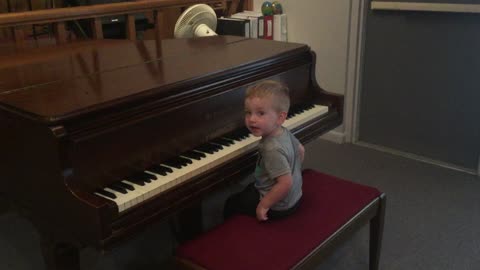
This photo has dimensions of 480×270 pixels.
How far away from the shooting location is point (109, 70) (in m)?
1.77

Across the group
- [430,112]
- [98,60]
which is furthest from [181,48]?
[430,112]

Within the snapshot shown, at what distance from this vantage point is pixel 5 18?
2189mm

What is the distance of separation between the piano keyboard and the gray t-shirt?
0.41 ft

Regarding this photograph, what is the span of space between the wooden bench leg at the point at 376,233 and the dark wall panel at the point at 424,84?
142 cm

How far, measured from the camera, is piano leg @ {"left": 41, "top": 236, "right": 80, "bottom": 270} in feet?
4.75

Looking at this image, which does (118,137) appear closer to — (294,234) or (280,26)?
(294,234)

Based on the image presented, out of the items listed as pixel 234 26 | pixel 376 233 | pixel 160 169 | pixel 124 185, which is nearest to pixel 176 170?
pixel 160 169

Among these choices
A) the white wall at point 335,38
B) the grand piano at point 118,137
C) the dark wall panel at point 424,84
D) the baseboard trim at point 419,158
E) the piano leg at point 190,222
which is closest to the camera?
the grand piano at point 118,137

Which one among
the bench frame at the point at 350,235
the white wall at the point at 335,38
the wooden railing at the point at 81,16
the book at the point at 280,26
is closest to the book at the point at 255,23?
the book at the point at 280,26

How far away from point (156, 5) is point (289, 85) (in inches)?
45.3

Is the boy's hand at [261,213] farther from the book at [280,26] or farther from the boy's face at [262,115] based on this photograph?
the book at [280,26]

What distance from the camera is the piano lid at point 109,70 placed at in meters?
1.37

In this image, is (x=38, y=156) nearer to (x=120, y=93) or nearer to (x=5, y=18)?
(x=120, y=93)

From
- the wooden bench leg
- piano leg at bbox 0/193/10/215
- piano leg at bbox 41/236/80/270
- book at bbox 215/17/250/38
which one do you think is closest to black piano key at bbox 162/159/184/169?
piano leg at bbox 41/236/80/270
